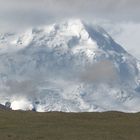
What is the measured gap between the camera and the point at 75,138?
205 ft

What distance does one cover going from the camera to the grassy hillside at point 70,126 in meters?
64.2

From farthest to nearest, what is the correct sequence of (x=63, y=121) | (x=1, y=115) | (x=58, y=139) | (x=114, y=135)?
1. (x=1, y=115)
2. (x=63, y=121)
3. (x=114, y=135)
4. (x=58, y=139)

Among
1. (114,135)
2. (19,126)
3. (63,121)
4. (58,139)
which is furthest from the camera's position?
(63,121)

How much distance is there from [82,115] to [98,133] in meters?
19.6

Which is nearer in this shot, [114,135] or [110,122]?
[114,135]

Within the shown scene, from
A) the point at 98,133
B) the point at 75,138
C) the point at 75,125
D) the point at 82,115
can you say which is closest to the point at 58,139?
the point at 75,138

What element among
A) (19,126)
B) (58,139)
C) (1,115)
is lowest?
(58,139)

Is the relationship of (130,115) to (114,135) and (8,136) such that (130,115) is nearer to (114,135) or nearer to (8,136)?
(114,135)

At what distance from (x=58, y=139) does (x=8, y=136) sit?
18.7 ft

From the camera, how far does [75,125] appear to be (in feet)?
247

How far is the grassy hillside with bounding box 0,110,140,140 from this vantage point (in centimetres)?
6419

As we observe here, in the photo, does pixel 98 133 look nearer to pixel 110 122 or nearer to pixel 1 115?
pixel 110 122

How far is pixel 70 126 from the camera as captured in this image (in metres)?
73.6

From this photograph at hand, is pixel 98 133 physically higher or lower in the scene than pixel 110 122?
lower
